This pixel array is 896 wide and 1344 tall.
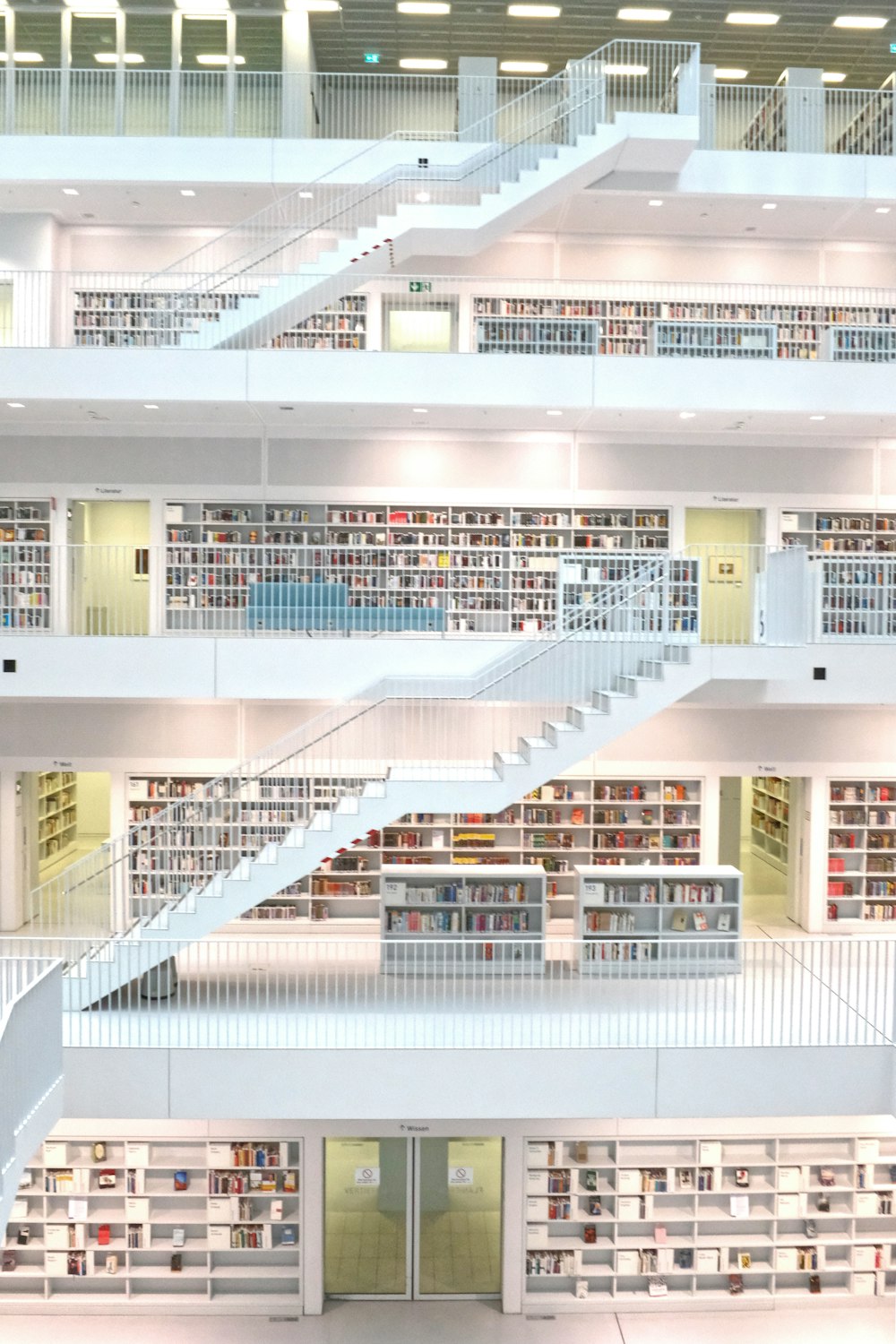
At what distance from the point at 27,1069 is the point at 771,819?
995 centimetres

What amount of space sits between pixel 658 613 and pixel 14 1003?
18.6 feet

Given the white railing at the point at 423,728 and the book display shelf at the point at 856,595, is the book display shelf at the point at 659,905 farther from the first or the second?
the book display shelf at the point at 856,595

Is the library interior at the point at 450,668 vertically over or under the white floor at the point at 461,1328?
over

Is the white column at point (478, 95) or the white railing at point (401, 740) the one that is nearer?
the white railing at point (401, 740)

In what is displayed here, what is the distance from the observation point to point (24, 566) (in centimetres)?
1235

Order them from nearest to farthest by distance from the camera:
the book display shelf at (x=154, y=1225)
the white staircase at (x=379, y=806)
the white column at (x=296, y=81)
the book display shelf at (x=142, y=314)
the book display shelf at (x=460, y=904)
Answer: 1. the white staircase at (x=379, y=806)
2. the book display shelf at (x=154, y=1225)
3. the book display shelf at (x=460, y=904)
4. the book display shelf at (x=142, y=314)
5. the white column at (x=296, y=81)

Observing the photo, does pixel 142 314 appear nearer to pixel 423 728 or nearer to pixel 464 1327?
pixel 423 728

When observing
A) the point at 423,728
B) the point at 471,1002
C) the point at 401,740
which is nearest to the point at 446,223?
the point at 423,728

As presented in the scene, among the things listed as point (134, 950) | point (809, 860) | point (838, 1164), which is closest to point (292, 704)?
point (134, 950)

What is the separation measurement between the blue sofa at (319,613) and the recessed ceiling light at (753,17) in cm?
760

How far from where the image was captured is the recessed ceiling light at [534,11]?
1293 centimetres

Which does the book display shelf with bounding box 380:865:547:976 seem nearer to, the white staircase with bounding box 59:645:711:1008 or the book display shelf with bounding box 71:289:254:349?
the white staircase with bounding box 59:645:711:1008

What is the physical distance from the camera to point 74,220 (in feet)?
42.3

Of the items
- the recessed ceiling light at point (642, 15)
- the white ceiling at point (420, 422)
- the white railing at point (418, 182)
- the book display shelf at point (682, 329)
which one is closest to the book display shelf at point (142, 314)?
the white railing at point (418, 182)
